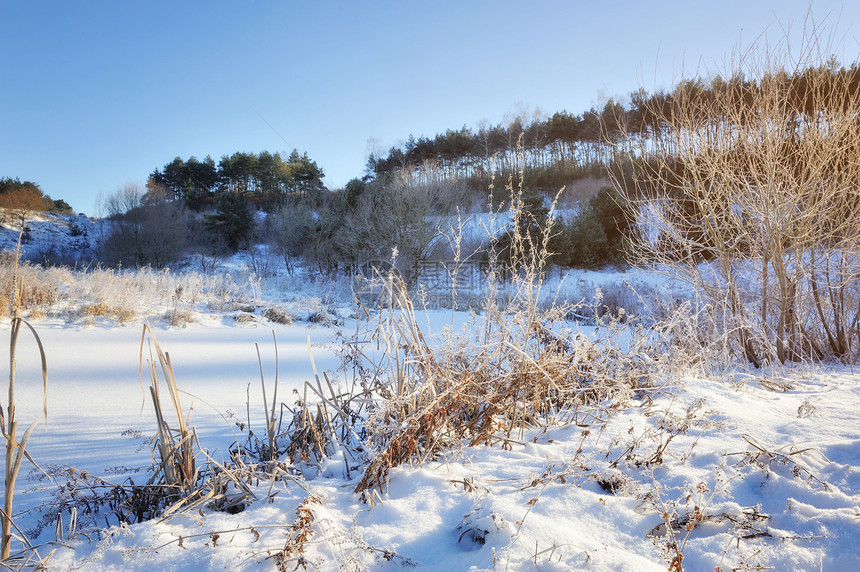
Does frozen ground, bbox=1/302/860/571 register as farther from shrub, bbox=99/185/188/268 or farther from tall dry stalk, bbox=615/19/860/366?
shrub, bbox=99/185/188/268

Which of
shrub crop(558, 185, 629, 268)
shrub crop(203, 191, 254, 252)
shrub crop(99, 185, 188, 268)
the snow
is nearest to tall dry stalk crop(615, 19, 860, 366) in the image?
the snow

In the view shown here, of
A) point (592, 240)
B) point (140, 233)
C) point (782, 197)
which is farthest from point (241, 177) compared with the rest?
point (782, 197)

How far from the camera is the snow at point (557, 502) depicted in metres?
1.01

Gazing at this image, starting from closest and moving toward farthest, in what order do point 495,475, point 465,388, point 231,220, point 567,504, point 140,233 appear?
1. point 567,504
2. point 495,475
3. point 465,388
4. point 140,233
5. point 231,220

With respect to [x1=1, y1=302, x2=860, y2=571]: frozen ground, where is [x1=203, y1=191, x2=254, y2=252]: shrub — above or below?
above

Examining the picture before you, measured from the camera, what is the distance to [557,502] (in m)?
1.22

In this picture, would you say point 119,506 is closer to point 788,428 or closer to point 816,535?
point 816,535

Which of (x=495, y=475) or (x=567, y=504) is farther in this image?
(x=495, y=475)

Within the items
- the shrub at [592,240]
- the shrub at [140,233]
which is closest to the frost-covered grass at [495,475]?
the shrub at [592,240]

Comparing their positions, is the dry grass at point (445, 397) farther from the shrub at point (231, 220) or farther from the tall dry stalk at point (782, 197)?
the shrub at point (231, 220)

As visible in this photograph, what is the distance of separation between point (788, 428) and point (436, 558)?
64.7 inches

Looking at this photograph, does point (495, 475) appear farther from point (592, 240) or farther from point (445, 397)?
point (592, 240)

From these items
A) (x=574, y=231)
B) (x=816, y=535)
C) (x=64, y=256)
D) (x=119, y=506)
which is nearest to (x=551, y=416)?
(x=816, y=535)

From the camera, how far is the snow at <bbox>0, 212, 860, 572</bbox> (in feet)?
3.33
